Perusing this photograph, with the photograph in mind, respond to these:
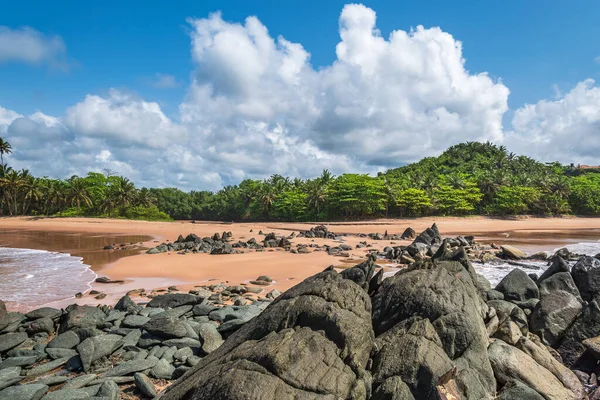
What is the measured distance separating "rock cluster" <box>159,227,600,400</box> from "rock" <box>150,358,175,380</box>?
5.04 ft

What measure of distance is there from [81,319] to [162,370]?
4411mm

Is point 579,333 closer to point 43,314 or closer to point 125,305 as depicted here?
point 125,305

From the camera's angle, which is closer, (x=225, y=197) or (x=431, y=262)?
(x=431, y=262)

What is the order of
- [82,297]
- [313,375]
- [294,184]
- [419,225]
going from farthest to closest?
[294,184] → [419,225] → [82,297] → [313,375]

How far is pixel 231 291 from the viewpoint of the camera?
15875 millimetres

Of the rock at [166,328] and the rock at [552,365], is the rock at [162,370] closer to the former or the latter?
the rock at [166,328]

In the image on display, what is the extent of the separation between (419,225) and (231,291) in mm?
50698

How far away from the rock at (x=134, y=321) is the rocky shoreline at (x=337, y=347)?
0.03m

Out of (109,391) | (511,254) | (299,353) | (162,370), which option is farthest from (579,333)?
(511,254)

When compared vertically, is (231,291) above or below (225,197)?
below

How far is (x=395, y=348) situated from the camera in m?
7.00

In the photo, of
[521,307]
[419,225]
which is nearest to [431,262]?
[521,307]

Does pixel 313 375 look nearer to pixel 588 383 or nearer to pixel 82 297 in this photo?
pixel 588 383

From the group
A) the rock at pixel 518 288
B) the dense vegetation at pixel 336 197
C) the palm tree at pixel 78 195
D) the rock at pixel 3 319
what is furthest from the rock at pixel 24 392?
the palm tree at pixel 78 195
